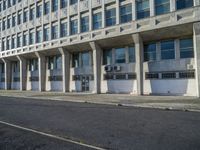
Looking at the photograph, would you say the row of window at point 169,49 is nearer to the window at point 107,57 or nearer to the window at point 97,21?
the window at point 107,57

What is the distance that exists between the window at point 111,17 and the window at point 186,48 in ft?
29.0

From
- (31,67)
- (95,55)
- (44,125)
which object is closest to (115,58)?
(95,55)

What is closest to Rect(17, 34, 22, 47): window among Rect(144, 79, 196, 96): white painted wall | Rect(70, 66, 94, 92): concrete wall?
Rect(70, 66, 94, 92): concrete wall

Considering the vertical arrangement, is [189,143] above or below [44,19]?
below

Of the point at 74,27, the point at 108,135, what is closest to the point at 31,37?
the point at 74,27

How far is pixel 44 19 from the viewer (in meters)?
41.2

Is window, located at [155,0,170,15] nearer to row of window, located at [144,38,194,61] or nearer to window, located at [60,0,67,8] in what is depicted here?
row of window, located at [144,38,194,61]

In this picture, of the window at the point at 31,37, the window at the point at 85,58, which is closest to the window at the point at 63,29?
the window at the point at 85,58

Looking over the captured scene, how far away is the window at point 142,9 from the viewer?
27.7 meters

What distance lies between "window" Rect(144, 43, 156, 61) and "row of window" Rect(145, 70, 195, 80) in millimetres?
1819

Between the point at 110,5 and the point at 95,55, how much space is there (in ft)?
21.8

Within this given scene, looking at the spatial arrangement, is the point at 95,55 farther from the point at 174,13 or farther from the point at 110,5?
the point at 174,13

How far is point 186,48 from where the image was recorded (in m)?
26.4

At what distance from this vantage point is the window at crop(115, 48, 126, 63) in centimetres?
3189
